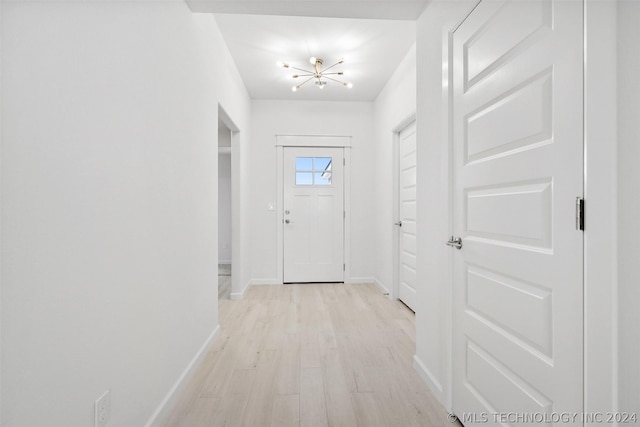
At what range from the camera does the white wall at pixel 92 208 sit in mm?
802

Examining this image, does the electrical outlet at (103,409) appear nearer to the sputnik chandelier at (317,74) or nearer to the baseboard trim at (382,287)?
the sputnik chandelier at (317,74)

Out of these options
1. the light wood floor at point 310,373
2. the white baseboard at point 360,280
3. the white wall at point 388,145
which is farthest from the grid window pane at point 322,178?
the light wood floor at point 310,373

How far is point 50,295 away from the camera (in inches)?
34.9

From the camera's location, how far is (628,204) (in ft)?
2.66

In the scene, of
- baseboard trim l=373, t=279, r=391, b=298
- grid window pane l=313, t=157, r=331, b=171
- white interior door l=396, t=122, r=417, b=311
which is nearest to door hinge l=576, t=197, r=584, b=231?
white interior door l=396, t=122, r=417, b=311

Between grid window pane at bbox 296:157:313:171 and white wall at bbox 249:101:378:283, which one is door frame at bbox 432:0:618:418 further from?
grid window pane at bbox 296:157:313:171

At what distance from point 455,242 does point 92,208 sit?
1.51 meters

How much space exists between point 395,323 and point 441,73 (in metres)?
2.11

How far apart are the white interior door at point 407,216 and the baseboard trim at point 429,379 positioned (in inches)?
46.1

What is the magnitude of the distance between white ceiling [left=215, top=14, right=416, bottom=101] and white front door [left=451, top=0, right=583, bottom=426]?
136cm

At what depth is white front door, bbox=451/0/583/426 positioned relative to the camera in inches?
37.0

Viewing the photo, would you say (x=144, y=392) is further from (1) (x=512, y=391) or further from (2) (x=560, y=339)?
(2) (x=560, y=339)

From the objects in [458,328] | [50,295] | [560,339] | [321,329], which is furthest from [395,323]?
[50,295]

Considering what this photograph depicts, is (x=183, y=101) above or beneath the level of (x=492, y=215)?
above
